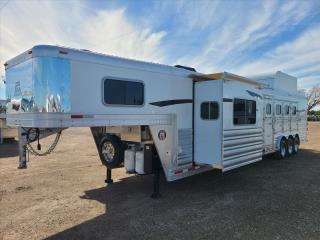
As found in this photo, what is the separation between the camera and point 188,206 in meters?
5.93

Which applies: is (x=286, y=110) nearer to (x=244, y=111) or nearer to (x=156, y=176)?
(x=244, y=111)

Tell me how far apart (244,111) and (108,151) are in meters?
3.51

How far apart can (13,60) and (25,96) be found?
3.02ft

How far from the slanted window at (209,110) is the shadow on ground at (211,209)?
68.9 inches

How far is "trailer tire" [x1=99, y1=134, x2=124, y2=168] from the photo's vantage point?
6895mm

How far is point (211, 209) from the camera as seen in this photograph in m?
5.75

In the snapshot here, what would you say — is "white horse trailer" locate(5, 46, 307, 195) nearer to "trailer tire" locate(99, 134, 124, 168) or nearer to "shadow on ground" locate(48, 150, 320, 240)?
"trailer tire" locate(99, 134, 124, 168)

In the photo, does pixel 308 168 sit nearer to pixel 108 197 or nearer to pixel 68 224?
pixel 108 197

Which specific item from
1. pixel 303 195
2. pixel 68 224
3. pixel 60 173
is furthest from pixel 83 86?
pixel 303 195

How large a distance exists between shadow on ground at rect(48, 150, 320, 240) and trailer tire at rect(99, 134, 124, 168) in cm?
67

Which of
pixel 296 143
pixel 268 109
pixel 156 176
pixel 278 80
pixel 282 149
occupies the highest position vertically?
pixel 278 80

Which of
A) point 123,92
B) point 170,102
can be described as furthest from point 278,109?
point 123,92

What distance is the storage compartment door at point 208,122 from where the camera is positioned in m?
6.61

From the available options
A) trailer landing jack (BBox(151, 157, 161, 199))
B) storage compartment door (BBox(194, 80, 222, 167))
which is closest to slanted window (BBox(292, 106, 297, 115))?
storage compartment door (BBox(194, 80, 222, 167))
